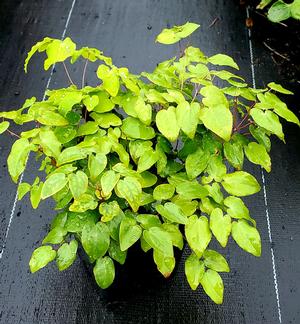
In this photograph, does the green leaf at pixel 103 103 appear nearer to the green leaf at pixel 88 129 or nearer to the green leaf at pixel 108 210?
the green leaf at pixel 88 129

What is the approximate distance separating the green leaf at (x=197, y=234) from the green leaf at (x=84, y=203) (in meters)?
0.21

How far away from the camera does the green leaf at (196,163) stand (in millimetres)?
1042

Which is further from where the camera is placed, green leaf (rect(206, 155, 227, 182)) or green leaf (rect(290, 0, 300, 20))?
green leaf (rect(290, 0, 300, 20))

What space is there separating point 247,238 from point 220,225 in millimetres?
65

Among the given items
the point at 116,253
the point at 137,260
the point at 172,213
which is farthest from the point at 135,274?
the point at 172,213

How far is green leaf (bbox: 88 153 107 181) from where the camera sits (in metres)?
0.93

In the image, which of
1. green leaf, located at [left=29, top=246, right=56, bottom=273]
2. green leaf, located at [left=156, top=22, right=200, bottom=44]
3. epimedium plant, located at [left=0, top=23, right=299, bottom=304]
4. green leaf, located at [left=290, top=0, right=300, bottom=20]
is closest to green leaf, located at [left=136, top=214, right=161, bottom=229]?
epimedium plant, located at [left=0, top=23, right=299, bottom=304]

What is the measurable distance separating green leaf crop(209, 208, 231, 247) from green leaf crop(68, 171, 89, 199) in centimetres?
28

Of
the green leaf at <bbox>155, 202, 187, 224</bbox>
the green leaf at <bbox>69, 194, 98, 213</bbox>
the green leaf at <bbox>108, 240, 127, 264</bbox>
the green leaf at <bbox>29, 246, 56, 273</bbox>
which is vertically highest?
the green leaf at <bbox>155, 202, 187, 224</bbox>

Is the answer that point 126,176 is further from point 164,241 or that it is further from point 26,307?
point 26,307

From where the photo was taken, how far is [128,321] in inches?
55.9

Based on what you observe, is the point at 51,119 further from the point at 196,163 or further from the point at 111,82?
the point at 196,163

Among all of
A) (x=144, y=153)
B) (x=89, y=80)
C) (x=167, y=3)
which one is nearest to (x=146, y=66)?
(x=89, y=80)

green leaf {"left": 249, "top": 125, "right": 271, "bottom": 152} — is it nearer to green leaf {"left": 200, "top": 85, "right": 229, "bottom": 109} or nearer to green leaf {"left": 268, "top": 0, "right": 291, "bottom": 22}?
green leaf {"left": 200, "top": 85, "right": 229, "bottom": 109}
